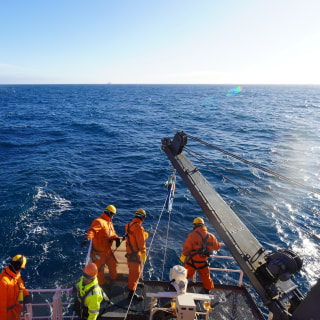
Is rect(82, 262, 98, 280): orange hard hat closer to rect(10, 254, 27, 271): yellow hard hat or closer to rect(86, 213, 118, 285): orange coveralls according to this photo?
rect(86, 213, 118, 285): orange coveralls

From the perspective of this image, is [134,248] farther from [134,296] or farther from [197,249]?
[197,249]

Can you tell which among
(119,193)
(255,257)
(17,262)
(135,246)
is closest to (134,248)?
(135,246)

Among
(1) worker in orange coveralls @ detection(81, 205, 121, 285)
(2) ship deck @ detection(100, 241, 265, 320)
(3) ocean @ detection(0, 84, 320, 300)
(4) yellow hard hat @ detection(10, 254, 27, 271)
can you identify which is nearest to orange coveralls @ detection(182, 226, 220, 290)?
(2) ship deck @ detection(100, 241, 265, 320)

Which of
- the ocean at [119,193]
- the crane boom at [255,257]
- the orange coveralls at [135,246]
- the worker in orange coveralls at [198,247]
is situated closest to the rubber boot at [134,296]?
the orange coveralls at [135,246]

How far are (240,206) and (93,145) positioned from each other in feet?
72.3

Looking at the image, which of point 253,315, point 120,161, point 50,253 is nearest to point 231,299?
point 253,315

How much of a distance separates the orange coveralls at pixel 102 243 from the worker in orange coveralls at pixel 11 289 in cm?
167

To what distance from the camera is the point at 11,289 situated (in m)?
5.18

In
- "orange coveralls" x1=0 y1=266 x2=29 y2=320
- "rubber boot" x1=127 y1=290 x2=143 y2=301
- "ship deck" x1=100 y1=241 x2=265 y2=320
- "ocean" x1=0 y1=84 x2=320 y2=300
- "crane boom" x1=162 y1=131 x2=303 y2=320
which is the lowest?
"ocean" x1=0 y1=84 x2=320 y2=300

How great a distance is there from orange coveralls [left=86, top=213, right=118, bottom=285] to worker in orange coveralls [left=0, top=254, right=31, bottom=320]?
1.67 m

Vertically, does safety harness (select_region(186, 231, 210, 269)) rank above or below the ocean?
above

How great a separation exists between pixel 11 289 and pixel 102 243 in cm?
220

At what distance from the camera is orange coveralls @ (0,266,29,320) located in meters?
5.05

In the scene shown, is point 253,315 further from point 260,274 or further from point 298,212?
point 298,212
